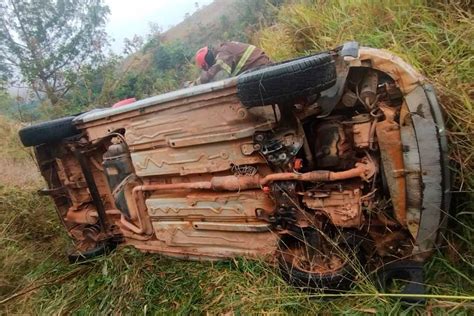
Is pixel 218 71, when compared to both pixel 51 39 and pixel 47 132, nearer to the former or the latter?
pixel 47 132

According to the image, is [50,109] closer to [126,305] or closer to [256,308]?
[126,305]

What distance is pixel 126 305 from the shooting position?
96.8 inches

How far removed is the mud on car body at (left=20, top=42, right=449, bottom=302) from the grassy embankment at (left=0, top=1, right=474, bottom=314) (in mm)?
121

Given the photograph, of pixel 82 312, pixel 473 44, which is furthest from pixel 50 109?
pixel 473 44

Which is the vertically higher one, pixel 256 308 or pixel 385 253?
pixel 385 253

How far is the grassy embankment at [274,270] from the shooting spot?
1789 millimetres

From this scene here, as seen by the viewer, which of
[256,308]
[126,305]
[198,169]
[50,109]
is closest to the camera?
[256,308]

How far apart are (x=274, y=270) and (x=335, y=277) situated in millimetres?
402

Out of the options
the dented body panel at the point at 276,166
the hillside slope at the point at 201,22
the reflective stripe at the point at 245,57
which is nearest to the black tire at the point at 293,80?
the dented body panel at the point at 276,166

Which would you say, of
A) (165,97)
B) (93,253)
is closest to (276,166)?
(165,97)

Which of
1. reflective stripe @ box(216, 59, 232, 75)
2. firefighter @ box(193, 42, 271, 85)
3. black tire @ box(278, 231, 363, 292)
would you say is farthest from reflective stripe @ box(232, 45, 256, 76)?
black tire @ box(278, 231, 363, 292)

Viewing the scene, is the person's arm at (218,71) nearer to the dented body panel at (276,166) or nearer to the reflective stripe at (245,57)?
the reflective stripe at (245,57)

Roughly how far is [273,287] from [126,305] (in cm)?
109

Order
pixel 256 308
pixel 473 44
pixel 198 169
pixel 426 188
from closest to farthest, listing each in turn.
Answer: pixel 426 188 → pixel 473 44 → pixel 256 308 → pixel 198 169
